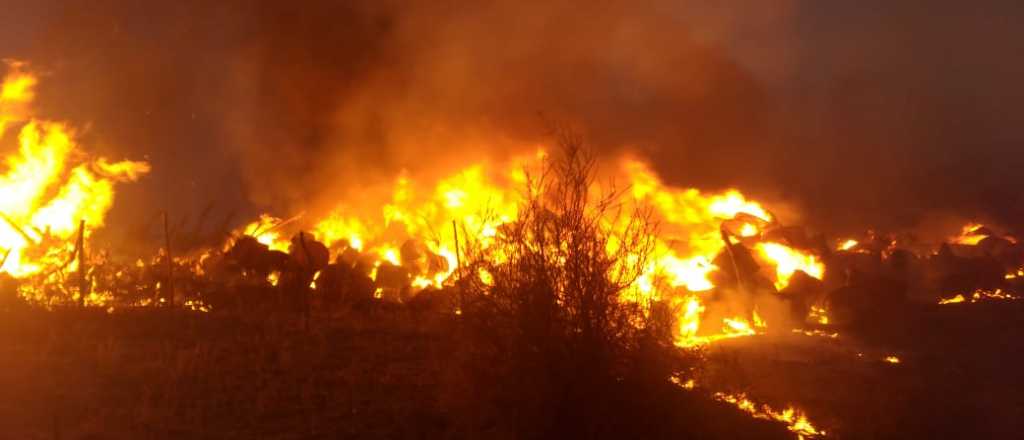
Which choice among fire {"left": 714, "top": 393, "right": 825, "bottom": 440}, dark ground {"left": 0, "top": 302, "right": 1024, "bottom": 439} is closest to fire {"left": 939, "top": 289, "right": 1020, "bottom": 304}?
dark ground {"left": 0, "top": 302, "right": 1024, "bottom": 439}

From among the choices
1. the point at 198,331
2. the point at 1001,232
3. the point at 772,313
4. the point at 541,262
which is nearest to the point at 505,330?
the point at 541,262

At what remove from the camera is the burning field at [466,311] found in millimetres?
7422

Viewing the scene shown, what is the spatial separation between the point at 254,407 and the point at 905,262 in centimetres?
1688

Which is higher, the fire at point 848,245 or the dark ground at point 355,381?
the fire at point 848,245

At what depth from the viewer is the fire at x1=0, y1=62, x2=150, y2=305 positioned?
1572 centimetres

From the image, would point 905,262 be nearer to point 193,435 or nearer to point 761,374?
point 761,374

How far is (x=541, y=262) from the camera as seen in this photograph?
7.17 m

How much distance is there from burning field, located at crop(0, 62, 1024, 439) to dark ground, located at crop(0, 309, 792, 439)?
39 mm

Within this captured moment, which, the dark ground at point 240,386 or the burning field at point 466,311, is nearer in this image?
the burning field at point 466,311

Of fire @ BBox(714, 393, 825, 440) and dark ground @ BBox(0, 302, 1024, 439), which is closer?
dark ground @ BBox(0, 302, 1024, 439)

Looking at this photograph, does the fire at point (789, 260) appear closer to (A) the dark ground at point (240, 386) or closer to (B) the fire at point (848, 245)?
(B) the fire at point (848, 245)

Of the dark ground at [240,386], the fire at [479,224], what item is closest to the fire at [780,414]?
the dark ground at [240,386]

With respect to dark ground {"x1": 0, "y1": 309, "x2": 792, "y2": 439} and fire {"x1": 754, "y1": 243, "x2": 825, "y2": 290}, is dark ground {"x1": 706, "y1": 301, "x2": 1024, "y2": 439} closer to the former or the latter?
dark ground {"x1": 0, "y1": 309, "x2": 792, "y2": 439}

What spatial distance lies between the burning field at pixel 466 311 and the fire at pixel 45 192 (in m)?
0.05
